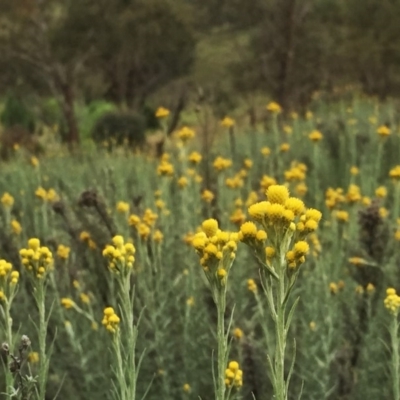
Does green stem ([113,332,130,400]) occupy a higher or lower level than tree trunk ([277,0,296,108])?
higher

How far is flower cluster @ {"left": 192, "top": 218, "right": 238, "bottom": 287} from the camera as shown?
157cm

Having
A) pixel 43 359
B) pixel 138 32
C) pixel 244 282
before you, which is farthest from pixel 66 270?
pixel 138 32

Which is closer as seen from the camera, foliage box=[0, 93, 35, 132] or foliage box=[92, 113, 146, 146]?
foliage box=[92, 113, 146, 146]

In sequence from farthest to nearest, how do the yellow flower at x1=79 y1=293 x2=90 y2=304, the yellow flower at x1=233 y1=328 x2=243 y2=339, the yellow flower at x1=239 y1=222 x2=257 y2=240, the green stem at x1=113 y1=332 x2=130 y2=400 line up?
the yellow flower at x1=79 y1=293 x2=90 y2=304 < the yellow flower at x1=233 y1=328 x2=243 y2=339 < the green stem at x1=113 y1=332 x2=130 y2=400 < the yellow flower at x1=239 y1=222 x2=257 y2=240

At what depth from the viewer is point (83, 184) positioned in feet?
19.7

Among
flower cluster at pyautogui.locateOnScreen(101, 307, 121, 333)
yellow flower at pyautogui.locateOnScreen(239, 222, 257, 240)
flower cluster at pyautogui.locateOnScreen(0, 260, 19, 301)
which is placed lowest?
flower cluster at pyautogui.locateOnScreen(101, 307, 121, 333)

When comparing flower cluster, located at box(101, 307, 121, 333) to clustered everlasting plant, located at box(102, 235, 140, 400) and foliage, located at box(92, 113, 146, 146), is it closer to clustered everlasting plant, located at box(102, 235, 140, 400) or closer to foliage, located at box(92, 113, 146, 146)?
clustered everlasting plant, located at box(102, 235, 140, 400)

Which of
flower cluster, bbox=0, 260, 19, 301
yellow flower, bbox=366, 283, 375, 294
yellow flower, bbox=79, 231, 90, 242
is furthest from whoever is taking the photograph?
yellow flower, bbox=79, 231, 90, 242

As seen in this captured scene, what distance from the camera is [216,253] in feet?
5.15

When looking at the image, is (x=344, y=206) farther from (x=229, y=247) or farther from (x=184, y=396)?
(x=229, y=247)

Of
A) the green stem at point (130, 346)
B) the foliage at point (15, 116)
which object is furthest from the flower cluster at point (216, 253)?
the foliage at point (15, 116)

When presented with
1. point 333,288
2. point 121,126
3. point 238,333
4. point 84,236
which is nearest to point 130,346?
point 238,333

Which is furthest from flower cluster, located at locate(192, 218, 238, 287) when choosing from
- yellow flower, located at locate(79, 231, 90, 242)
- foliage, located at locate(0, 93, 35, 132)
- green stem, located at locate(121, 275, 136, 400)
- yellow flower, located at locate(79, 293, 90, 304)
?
foliage, located at locate(0, 93, 35, 132)

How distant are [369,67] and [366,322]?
16.5 metres
